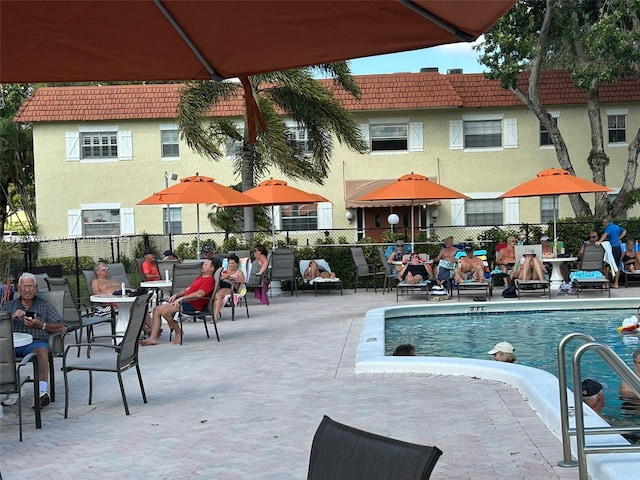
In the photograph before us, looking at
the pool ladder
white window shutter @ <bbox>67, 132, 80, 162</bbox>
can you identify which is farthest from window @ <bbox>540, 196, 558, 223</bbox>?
the pool ladder

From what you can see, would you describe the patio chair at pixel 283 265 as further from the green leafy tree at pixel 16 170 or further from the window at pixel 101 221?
the green leafy tree at pixel 16 170

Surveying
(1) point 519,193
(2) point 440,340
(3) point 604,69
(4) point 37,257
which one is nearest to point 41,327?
(2) point 440,340

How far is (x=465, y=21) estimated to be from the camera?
3.35 meters

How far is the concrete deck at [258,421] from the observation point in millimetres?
5328

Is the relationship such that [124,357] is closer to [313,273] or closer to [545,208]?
[313,273]

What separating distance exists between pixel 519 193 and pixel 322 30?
1500cm

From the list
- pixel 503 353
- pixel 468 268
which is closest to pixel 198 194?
pixel 468 268

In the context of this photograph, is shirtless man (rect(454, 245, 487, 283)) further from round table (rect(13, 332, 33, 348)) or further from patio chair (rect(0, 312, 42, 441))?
patio chair (rect(0, 312, 42, 441))

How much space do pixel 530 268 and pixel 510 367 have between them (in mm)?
8965

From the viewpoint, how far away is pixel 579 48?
24688mm

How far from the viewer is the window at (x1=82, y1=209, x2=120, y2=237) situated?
2962 centimetres

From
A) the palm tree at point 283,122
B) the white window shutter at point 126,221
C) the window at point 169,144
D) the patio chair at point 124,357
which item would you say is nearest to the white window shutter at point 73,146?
the white window shutter at point 126,221

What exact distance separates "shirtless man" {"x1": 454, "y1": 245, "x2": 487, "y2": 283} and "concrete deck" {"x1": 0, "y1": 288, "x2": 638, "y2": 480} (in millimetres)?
6584

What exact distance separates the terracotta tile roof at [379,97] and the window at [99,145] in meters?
0.69
